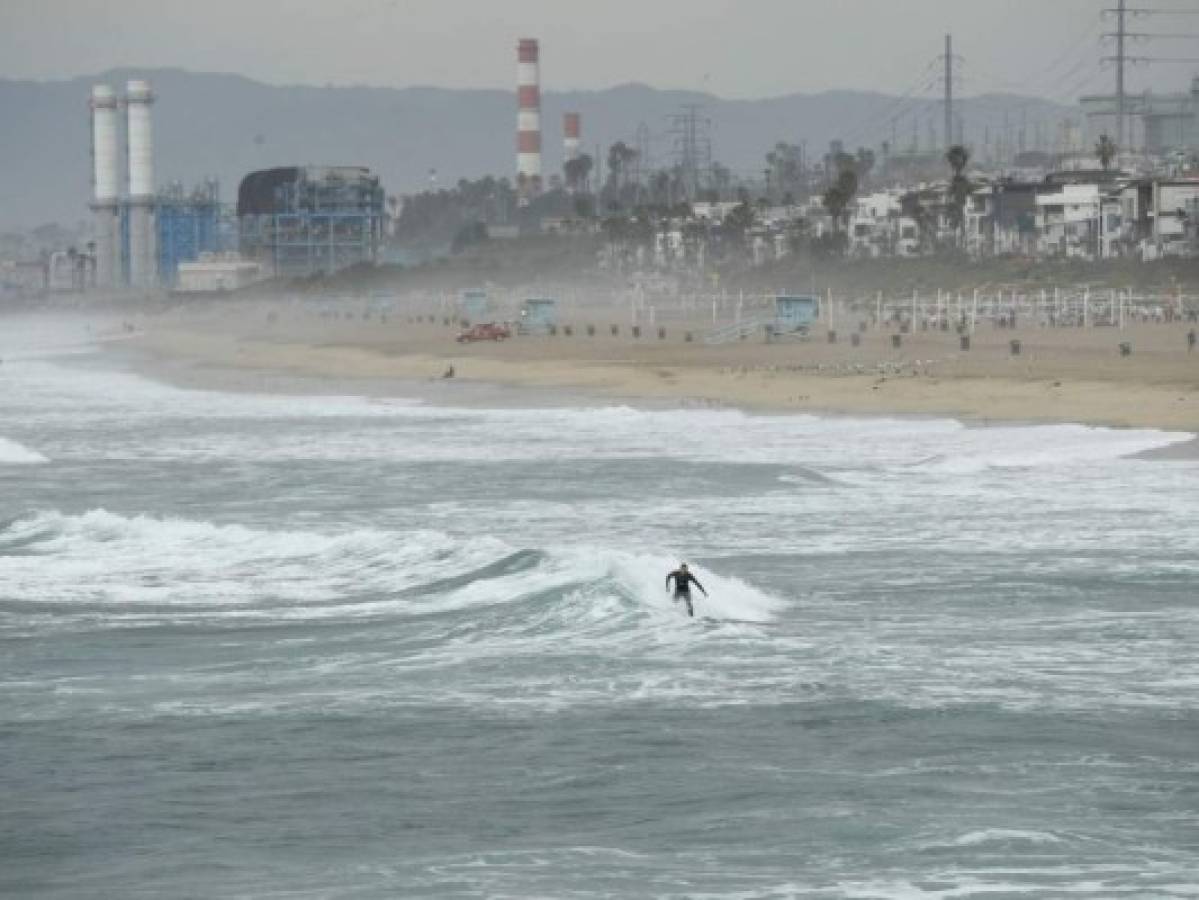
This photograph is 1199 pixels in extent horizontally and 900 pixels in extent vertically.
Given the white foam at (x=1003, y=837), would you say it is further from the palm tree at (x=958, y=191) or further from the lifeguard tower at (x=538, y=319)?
the palm tree at (x=958, y=191)

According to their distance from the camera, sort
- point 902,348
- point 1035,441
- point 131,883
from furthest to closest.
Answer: point 902,348, point 1035,441, point 131,883

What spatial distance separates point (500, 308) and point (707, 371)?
303 ft

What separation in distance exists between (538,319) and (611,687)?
95.7 metres

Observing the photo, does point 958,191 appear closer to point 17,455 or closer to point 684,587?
point 17,455

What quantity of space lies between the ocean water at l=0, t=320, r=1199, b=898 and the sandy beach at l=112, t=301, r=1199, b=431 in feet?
45.9

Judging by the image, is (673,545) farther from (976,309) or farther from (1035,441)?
(976,309)

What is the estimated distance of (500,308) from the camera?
167500mm

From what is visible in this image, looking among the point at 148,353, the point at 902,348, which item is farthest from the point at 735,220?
the point at 902,348

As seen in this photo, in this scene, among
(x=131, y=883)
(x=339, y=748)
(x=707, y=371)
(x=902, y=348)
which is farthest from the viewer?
(x=902, y=348)

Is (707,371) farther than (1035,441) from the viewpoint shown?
Yes

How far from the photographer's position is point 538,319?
4619 inches

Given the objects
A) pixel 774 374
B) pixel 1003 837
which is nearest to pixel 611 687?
pixel 1003 837

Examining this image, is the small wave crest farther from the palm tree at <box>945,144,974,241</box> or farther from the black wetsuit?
the palm tree at <box>945,144,974,241</box>

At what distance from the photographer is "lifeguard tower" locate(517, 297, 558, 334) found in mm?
116125
